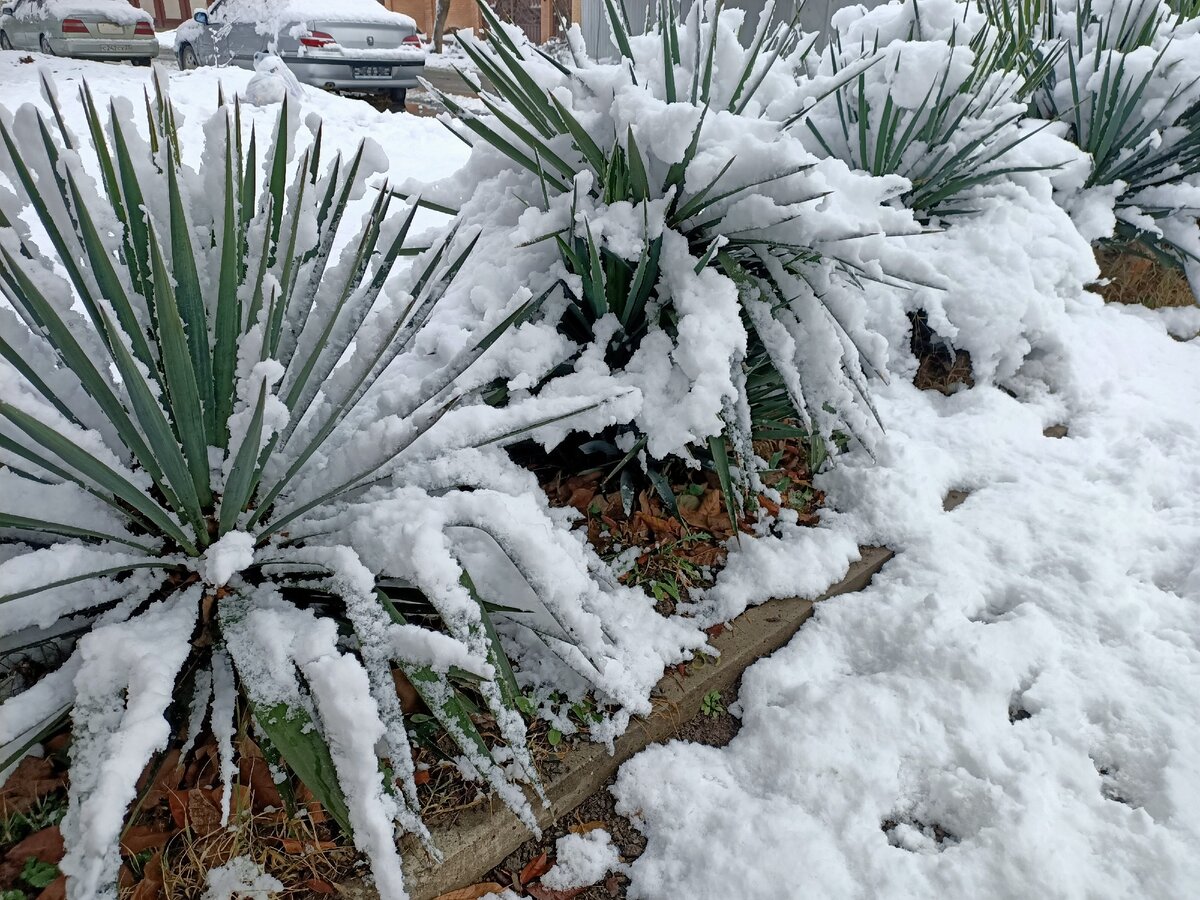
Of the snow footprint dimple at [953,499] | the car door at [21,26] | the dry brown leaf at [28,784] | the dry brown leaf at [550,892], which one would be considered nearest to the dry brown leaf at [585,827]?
the dry brown leaf at [550,892]

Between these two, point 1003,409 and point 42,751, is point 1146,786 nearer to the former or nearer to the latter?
point 1003,409

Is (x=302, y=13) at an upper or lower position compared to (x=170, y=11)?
upper

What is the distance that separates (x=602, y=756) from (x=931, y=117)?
103 inches

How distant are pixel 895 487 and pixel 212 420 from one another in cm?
183

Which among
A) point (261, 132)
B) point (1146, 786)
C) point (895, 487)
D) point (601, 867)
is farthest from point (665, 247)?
point (261, 132)

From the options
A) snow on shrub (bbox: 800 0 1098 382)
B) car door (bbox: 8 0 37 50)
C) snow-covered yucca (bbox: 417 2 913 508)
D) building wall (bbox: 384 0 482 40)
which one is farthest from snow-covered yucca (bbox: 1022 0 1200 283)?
building wall (bbox: 384 0 482 40)

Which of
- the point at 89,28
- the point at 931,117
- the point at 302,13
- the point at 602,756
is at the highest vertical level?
the point at 931,117

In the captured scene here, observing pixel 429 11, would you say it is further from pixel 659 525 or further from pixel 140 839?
pixel 140 839

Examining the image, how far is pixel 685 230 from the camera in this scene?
1.90m

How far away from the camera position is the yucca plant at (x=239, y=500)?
1.13m

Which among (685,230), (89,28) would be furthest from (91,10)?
(685,230)

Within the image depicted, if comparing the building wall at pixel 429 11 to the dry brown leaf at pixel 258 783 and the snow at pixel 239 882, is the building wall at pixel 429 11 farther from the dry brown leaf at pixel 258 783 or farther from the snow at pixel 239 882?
the snow at pixel 239 882

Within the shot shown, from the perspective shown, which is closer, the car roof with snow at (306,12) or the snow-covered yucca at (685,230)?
the snow-covered yucca at (685,230)

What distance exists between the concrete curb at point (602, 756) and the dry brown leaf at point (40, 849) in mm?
448
